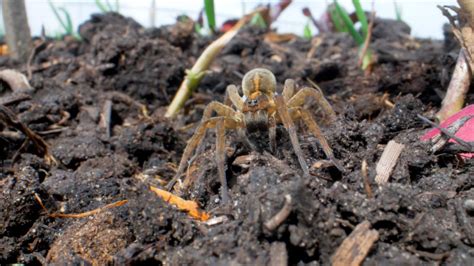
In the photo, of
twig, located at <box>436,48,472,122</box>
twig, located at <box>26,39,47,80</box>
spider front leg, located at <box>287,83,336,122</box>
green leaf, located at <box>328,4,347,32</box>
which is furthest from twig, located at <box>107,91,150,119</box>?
green leaf, located at <box>328,4,347,32</box>

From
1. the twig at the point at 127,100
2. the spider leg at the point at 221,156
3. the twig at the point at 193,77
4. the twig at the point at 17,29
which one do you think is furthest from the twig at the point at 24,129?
the twig at the point at 17,29

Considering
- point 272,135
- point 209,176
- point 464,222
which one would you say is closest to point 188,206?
point 209,176

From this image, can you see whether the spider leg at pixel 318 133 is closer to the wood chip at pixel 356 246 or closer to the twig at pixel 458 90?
the wood chip at pixel 356 246

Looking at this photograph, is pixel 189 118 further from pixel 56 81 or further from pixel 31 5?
pixel 31 5

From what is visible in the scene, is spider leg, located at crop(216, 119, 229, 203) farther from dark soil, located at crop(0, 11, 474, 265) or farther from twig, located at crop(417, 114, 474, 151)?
twig, located at crop(417, 114, 474, 151)

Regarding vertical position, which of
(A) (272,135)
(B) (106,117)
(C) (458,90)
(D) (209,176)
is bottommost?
(B) (106,117)

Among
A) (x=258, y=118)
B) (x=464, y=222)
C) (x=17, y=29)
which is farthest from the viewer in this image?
(x=17, y=29)

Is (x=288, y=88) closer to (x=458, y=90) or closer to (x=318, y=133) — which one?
(x=318, y=133)
